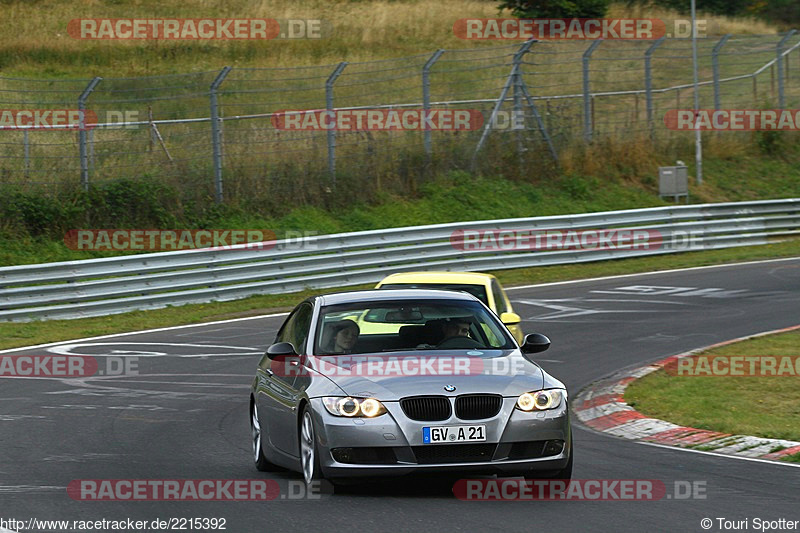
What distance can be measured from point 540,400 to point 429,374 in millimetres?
750

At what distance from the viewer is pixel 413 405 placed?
8.13 metres

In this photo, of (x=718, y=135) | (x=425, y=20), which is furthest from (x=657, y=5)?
(x=718, y=135)

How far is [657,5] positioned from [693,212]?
139ft

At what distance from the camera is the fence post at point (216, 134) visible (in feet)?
89.2

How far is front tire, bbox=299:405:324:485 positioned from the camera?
27.1 feet

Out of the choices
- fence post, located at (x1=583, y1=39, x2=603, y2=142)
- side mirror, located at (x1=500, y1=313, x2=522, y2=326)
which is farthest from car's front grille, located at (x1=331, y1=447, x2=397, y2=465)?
fence post, located at (x1=583, y1=39, x2=603, y2=142)

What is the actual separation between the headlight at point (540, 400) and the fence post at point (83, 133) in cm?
1826

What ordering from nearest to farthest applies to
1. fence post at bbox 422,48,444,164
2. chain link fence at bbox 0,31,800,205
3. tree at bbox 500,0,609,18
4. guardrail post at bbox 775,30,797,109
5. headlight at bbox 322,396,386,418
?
headlight at bbox 322,396,386,418 < chain link fence at bbox 0,31,800,205 < fence post at bbox 422,48,444,164 < guardrail post at bbox 775,30,797,109 < tree at bbox 500,0,609,18

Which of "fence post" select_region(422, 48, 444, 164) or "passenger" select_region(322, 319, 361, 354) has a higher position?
"fence post" select_region(422, 48, 444, 164)
